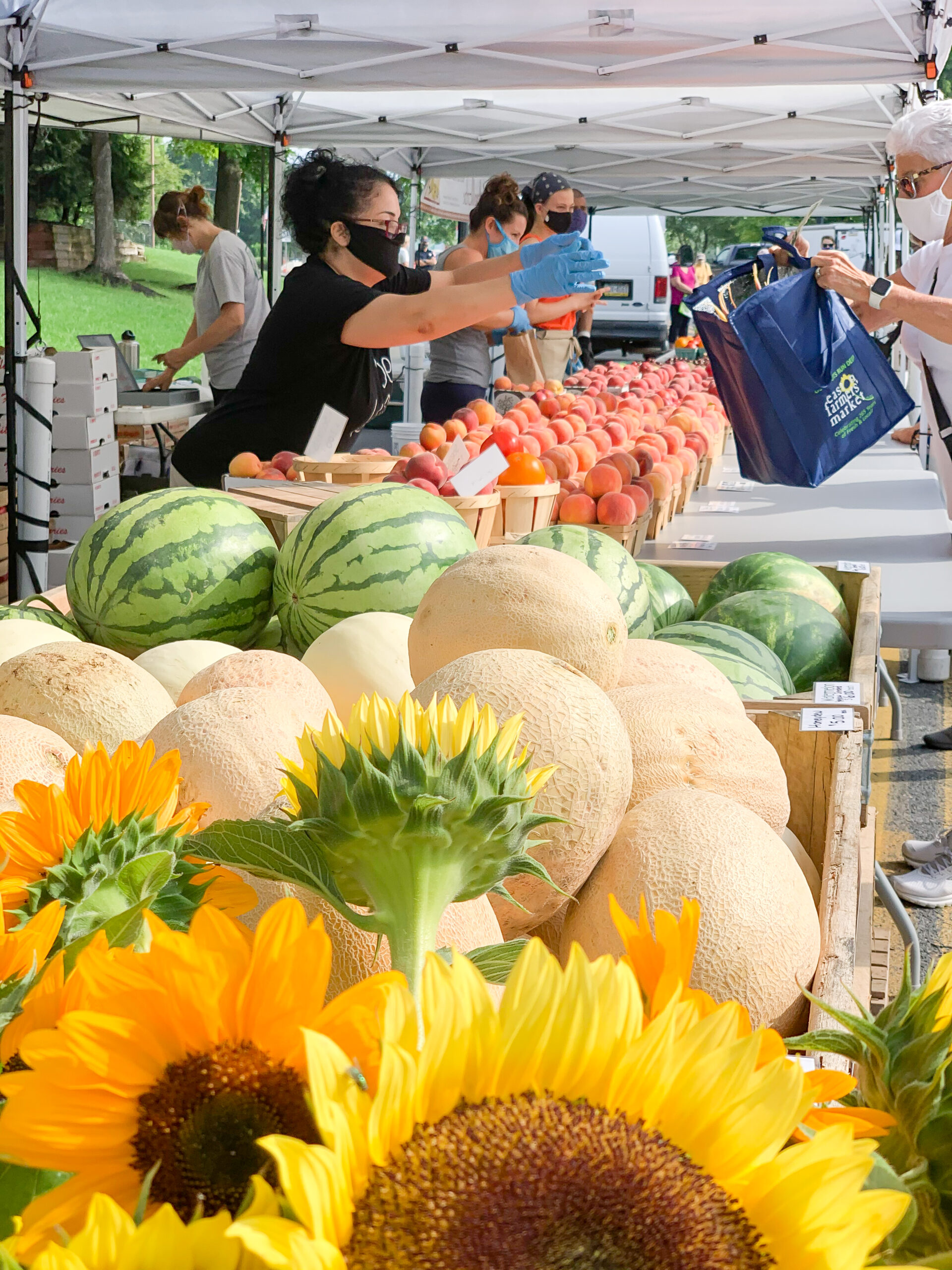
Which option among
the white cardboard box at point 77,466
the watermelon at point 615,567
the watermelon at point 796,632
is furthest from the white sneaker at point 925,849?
the white cardboard box at point 77,466

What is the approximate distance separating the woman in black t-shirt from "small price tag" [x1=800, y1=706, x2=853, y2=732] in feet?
7.06

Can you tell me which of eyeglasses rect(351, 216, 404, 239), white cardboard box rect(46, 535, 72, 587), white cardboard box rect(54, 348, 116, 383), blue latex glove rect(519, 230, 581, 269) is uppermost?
eyeglasses rect(351, 216, 404, 239)

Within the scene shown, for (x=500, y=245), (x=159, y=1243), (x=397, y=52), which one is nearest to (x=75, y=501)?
(x=500, y=245)

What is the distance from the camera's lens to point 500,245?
→ 6.52 meters

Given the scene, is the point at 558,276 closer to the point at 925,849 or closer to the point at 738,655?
the point at 738,655

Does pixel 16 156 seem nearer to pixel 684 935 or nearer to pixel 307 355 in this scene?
pixel 307 355

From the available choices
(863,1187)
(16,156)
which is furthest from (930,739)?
(863,1187)

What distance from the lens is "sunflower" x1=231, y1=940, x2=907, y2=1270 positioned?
0.30 meters

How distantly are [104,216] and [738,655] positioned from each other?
2188 cm

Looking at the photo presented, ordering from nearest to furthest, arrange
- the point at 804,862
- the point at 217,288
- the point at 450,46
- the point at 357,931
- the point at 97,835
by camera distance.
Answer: the point at 97,835
the point at 357,931
the point at 804,862
the point at 450,46
the point at 217,288

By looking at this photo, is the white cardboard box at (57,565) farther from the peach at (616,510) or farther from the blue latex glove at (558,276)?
the peach at (616,510)

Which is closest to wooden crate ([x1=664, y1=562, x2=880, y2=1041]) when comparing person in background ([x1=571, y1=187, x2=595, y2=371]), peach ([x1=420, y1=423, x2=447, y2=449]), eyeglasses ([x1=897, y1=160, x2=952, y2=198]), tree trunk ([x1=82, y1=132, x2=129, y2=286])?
peach ([x1=420, y1=423, x2=447, y2=449])

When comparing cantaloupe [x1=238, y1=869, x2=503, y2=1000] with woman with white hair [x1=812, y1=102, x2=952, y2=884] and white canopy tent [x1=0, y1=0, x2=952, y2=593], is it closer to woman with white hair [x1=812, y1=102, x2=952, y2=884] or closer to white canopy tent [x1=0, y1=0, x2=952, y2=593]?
woman with white hair [x1=812, y1=102, x2=952, y2=884]

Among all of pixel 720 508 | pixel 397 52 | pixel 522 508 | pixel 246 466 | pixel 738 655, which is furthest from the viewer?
pixel 397 52
